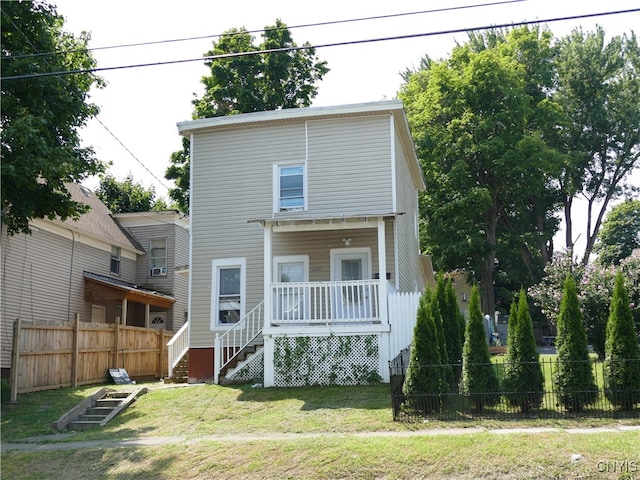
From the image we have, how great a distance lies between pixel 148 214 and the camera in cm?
3002

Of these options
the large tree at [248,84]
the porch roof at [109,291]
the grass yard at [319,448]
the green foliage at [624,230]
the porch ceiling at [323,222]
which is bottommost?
the grass yard at [319,448]

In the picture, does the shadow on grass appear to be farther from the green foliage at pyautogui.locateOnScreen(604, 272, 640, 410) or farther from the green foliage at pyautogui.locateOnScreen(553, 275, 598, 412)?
the green foliage at pyautogui.locateOnScreen(604, 272, 640, 410)

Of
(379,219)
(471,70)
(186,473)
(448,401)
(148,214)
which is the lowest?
(186,473)

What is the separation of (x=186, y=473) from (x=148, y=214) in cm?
2207

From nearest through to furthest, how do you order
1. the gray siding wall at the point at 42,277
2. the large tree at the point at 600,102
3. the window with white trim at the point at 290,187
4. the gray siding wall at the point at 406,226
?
the window with white trim at the point at 290,187 < the gray siding wall at the point at 406,226 < the gray siding wall at the point at 42,277 < the large tree at the point at 600,102

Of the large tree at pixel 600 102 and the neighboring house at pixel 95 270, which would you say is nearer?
the neighboring house at pixel 95 270

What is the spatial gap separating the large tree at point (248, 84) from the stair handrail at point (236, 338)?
12774mm

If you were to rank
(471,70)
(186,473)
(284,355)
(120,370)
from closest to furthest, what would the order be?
1. (186,473)
2. (284,355)
3. (120,370)
4. (471,70)

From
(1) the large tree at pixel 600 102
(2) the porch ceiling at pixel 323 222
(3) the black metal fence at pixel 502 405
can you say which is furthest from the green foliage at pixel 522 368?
(1) the large tree at pixel 600 102

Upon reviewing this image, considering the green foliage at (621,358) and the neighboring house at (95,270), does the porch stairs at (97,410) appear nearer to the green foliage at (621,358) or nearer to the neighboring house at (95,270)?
the neighboring house at (95,270)

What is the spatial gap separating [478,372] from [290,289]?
274 inches

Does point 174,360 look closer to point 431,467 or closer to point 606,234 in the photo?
point 431,467

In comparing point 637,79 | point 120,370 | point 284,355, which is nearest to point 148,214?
point 120,370

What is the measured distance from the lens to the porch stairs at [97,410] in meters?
13.2
